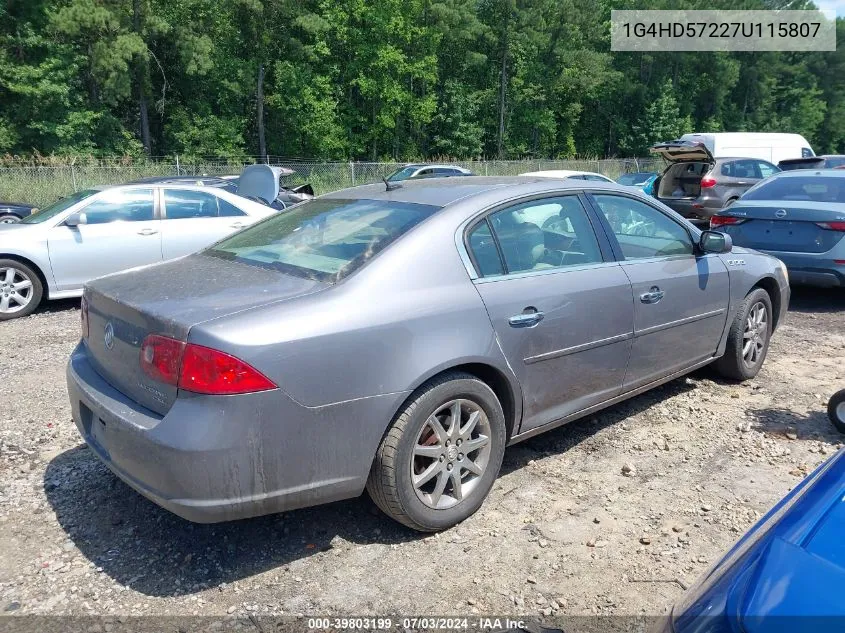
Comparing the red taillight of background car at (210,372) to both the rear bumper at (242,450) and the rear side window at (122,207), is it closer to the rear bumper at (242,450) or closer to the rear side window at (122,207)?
the rear bumper at (242,450)

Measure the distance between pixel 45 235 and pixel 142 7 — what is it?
3013 cm

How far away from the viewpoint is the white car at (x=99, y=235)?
7.52m

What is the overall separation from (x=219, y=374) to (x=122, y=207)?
6.37m

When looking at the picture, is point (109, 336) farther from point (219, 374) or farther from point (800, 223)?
point (800, 223)

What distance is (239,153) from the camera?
117 ft

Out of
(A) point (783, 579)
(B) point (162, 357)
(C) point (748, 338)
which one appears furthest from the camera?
(C) point (748, 338)

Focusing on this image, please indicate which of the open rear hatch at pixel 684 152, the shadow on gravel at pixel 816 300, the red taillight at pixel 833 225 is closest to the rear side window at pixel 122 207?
the red taillight at pixel 833 225

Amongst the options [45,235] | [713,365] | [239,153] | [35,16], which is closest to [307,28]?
[239,153]

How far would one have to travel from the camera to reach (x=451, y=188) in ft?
12.5

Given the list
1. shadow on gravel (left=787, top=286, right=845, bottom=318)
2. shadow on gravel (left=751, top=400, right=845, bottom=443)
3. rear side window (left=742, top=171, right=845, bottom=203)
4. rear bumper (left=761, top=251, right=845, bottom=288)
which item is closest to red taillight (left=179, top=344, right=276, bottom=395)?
shadow on gravel (left=751, top=400, right=845, bottom=443)

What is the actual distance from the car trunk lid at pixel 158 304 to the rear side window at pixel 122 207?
5.06 meters

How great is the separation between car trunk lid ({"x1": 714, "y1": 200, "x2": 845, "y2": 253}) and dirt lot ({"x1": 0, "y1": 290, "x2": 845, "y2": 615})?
3.48 m

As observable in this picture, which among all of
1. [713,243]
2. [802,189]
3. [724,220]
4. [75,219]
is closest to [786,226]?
[724,220]

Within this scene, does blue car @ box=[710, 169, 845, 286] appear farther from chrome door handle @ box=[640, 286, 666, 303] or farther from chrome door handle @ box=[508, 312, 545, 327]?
chrome door handle @ box=[508, 312, 545, 327]
